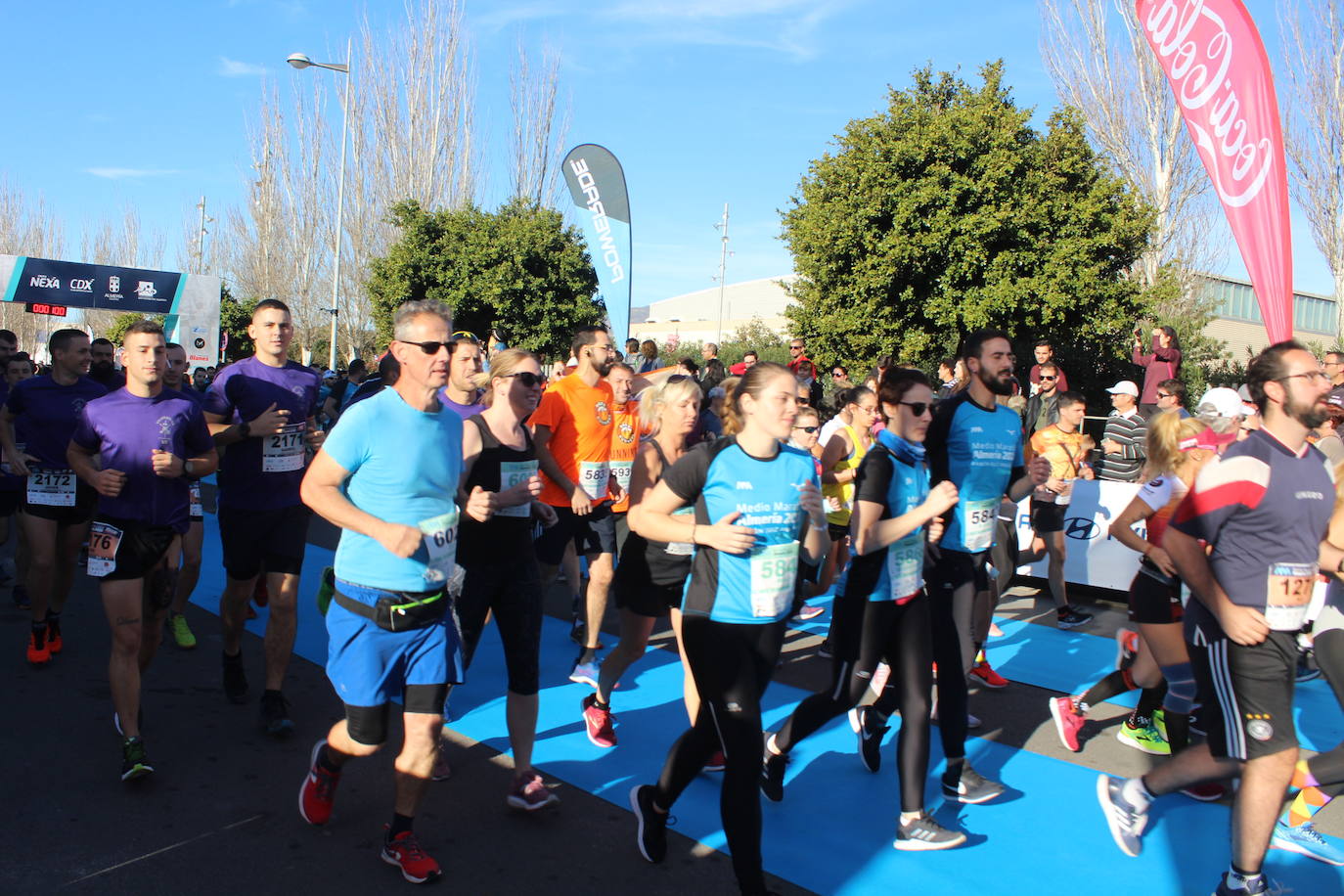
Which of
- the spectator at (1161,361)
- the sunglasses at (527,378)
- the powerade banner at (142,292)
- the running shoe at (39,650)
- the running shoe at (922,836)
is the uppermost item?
the powerade banner at (142,292)

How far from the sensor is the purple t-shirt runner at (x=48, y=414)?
607 cm

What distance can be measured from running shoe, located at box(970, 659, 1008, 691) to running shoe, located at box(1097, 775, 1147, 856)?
2.07 metres

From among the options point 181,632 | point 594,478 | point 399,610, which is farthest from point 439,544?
point 181,632

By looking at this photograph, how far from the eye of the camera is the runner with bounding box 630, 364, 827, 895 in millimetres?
3256

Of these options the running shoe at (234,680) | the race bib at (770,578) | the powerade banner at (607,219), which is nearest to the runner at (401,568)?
the race bib at (770,578)

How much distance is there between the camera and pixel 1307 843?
3.97 meters

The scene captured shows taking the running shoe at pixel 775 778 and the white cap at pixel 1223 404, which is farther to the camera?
the white cap at pixel 1223 404

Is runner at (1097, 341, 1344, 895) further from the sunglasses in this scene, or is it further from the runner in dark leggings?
the sunglasses

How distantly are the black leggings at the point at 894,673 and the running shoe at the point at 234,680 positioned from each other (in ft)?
9.74

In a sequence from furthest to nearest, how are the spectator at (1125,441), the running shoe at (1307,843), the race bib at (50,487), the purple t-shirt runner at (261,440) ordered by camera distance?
1. the spectator at (1125,441)
2. the race bib at (50,487)
3. the purple t-shirt runner at (261,440)
4. the running shoe at (1307,843)

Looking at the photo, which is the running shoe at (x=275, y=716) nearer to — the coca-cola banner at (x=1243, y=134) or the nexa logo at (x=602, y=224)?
the coca-cola banner at (x=1243, y=134)

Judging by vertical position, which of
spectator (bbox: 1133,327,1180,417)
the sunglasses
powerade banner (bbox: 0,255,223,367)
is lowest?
the sunglasses

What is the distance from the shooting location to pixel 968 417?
4.45 m

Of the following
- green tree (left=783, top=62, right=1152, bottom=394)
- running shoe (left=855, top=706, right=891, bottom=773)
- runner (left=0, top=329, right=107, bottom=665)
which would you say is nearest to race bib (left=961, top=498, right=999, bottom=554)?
running shoe (left=855, top=706, right=891, bottom=773)
